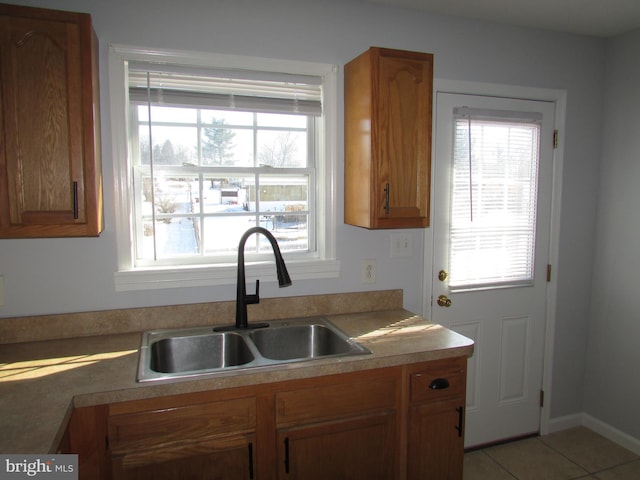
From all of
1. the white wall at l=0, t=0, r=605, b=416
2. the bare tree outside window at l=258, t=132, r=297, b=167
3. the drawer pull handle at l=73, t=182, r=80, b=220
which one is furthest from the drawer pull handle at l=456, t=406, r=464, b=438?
the drawer pull handle at l=73, t=182, r=80, b=220

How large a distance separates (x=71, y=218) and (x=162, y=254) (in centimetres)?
56

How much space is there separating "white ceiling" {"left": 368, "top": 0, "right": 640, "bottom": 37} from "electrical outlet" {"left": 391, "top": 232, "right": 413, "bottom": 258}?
1.16m

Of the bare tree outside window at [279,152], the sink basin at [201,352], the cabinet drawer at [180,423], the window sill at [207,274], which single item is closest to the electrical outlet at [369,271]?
the window sill at [207,274]

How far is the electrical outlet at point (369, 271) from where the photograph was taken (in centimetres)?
238

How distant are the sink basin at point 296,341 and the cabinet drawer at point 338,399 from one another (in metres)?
0.32

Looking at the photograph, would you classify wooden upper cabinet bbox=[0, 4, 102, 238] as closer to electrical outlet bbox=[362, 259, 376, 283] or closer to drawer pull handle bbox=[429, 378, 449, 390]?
electrical outlet bbox=[362, 259, 376, 283]

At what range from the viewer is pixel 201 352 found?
1.96 meters

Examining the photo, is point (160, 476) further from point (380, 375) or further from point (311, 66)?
point (311, 66)

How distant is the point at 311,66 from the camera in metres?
2.20

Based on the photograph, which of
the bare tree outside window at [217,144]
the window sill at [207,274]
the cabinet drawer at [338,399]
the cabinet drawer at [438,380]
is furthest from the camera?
the bare tree outside window at [217,144]

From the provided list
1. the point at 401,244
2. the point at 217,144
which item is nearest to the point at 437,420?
the point at 401,244

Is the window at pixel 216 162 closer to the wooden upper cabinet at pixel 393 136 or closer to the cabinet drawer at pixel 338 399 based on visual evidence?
the wooden upper cabinet at pixel 393 136

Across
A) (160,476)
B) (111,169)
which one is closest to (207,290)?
Answer: (111,169)

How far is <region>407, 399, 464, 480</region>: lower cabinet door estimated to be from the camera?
1.79 m
